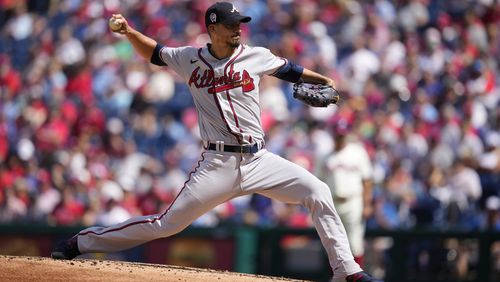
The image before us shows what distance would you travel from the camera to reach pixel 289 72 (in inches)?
303

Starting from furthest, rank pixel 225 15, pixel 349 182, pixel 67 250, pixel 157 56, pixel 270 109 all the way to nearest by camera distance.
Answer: pixel 270 109, pixel 349 182, pixel 67 250, pixel 157 56, pixel 225 15

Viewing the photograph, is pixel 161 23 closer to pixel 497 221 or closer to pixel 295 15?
pixel 295 15

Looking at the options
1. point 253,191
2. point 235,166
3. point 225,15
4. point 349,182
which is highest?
point 225,15

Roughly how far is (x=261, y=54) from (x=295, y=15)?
893 cm

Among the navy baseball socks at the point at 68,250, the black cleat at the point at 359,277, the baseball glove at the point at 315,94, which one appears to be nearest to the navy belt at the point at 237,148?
the baseball glove at the point at 315,94

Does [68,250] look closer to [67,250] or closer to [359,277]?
[67,250]

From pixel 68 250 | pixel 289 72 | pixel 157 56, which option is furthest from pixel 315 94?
pixel 68 250

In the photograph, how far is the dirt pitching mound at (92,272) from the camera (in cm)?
745

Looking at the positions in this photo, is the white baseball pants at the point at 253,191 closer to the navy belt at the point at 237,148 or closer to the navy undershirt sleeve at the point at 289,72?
the navy belt at the point at 237,148

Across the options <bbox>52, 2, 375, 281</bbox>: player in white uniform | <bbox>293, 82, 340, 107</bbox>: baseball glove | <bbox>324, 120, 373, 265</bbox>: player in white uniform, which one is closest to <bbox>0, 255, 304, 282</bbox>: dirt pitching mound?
<bbox>52, 2, 375, 281</bbox>: player in white uniform

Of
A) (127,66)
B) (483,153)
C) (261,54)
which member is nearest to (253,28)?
(127,66)

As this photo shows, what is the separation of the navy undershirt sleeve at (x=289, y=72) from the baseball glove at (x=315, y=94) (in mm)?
59

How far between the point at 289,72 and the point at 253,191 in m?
0.86

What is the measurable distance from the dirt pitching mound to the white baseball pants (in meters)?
0.36
